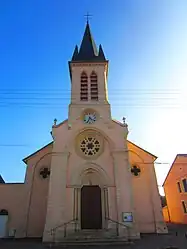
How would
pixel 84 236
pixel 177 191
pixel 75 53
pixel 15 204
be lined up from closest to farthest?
pixel 84 236, pixel 15 204, pixel 75 53, pixel 177 191

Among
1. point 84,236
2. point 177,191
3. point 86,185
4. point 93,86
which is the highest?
point 93,86

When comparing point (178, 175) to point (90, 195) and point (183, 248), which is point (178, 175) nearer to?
point (90, 195)

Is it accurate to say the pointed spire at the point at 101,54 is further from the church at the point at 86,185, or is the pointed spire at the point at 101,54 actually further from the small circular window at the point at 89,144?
the small circular window at the point at 89,144

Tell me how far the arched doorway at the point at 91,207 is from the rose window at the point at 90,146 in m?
2.74

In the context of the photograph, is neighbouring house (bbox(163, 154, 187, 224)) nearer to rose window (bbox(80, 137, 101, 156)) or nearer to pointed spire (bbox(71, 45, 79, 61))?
rose window (bbox(80, 137, 101, 156))

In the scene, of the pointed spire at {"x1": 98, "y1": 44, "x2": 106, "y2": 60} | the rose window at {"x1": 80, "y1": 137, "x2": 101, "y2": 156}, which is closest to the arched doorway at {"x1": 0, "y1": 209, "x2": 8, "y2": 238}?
the rose window at {"x1": 80, "y1": 137, "x2": 101, "y2": 156}

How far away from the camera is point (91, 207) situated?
16.4 meters

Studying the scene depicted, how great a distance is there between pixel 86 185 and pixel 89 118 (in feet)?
19.8

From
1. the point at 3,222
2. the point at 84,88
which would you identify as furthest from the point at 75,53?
the point at 3,222

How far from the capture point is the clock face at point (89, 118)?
1939 cm

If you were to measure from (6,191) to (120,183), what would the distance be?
1050 centimetres

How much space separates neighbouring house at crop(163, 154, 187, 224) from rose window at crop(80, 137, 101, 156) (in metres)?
12.7

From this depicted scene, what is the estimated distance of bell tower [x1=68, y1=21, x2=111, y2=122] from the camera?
800 inches

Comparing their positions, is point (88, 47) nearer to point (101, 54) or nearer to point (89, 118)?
point (101, 54)
